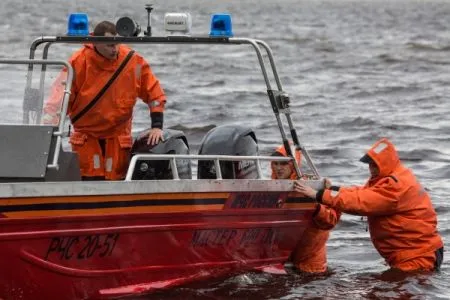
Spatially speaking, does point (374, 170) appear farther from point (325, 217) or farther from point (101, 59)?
point (101, 59)

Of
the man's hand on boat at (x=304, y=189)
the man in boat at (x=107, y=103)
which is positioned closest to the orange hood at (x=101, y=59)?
the man in boat at (x=107, y=103)

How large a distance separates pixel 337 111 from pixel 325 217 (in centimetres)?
1292

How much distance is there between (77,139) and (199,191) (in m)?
1.32

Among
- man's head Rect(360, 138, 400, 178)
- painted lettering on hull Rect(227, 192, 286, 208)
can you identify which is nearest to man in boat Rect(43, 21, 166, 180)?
painted lettering on hull Rect(227, 192, 286, 208)

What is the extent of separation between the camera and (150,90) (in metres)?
8.30

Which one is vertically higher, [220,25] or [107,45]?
[220,25]

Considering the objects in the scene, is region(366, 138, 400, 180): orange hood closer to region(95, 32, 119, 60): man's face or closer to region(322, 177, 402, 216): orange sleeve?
region(322, 177, 402, 216): orange sleeve

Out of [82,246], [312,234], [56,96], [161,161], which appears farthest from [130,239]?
[312,234]

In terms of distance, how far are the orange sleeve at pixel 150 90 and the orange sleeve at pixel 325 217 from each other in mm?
1384

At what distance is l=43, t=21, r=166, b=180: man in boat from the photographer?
808cm

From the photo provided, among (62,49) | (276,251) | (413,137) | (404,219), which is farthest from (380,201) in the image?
(62,49)

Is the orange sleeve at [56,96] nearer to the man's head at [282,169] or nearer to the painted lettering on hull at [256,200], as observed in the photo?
the painted lettering on hull at [256,200]

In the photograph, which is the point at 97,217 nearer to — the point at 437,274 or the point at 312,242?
the point at 312,242

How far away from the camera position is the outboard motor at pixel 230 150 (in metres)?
8.34
